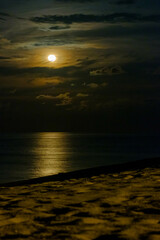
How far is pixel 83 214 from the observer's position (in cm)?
454

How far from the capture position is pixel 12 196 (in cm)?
627

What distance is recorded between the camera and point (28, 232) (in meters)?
3.80

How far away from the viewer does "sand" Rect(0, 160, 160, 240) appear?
146 inches

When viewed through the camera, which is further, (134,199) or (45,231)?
(134,199)

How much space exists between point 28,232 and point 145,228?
1.31 m

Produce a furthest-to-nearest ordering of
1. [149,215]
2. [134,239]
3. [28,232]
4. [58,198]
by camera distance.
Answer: [58,198], [149,215], [28,232], [134,239]

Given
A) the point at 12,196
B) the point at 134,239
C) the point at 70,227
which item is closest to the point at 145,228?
the point at 134,239

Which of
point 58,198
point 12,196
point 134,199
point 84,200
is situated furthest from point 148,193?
point 12,196

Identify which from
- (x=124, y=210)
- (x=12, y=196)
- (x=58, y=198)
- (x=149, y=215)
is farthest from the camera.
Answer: (x=12, y=196)

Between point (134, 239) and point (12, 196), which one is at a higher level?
point (12, 196)

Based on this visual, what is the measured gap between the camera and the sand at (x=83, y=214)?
3.72 m

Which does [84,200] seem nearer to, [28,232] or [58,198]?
[58,198]

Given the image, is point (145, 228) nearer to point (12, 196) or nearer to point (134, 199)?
point (134, 199)

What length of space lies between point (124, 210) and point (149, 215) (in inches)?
16.4
